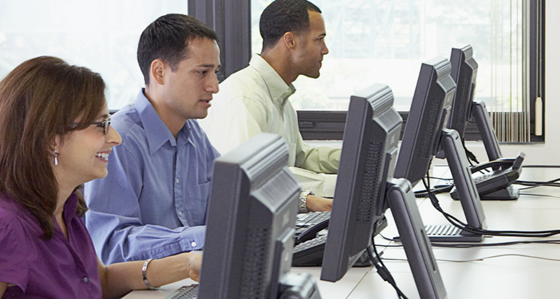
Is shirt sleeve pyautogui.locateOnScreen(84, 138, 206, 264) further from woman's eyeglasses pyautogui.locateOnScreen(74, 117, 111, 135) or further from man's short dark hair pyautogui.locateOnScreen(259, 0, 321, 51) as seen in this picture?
man's short dark hair pyautogui.locateOnScreen(259, 0, 321, 51)

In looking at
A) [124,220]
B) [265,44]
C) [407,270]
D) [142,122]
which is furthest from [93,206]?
[265,44]

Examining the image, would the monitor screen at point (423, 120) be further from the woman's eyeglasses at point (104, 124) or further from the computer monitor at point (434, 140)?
the woman's eyeglasses at point (104, 124)

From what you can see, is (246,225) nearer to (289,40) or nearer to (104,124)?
(104,124)

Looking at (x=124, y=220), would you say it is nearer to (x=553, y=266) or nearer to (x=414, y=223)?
(x=414, y=223)

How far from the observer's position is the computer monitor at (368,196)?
1032mm

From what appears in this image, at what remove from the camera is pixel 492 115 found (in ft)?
10.7

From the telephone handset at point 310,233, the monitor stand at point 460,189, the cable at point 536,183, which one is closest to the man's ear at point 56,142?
the telephone handset at point 310,233

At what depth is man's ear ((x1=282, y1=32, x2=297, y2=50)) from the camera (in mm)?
2641

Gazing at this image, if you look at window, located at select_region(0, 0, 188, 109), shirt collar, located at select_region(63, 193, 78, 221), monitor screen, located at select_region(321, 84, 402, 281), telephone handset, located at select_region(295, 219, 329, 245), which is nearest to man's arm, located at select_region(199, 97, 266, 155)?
telephone handset, located at select_region(295, 219, 329, 245)

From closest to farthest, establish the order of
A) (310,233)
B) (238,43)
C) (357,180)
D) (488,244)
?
(357,180) → (310,233) → (488,244) → (238,43)

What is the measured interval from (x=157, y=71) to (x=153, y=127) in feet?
0.70

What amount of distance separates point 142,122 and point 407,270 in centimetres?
73

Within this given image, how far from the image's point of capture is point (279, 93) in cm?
251

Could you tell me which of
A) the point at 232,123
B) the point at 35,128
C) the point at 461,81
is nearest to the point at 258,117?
the point at 232,123
